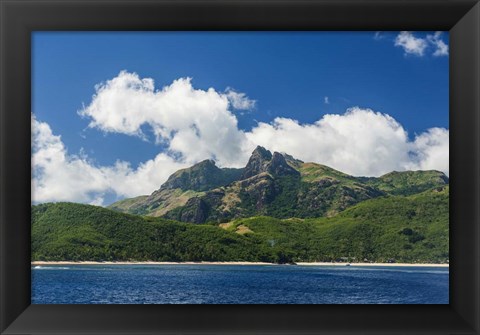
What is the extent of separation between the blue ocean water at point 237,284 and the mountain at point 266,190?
12.3 feet

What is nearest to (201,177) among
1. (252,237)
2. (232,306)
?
(252,237)

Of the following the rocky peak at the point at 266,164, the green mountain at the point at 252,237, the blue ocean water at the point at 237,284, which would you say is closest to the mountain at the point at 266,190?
the rocky peak at the point at 266,164

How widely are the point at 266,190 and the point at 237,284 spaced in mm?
8214

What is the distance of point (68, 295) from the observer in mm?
21797

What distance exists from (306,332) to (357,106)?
28.0 meters

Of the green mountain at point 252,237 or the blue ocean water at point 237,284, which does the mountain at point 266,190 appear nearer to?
the green mountain at point 252,237

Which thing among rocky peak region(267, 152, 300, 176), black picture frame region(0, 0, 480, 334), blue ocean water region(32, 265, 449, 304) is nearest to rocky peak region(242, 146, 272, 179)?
rocky peak region(267, 152, 300, 176)

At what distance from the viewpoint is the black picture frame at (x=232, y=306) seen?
167 cm

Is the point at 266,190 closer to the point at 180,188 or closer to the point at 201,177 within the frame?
the point at 201,177

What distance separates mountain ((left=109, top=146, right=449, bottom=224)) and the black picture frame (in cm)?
2641

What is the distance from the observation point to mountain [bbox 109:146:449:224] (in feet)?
93.3

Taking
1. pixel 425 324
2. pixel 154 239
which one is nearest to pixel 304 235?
pixel 154 239

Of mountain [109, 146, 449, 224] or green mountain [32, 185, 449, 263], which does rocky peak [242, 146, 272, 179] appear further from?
green mountain [32, 185, 449, 263]
